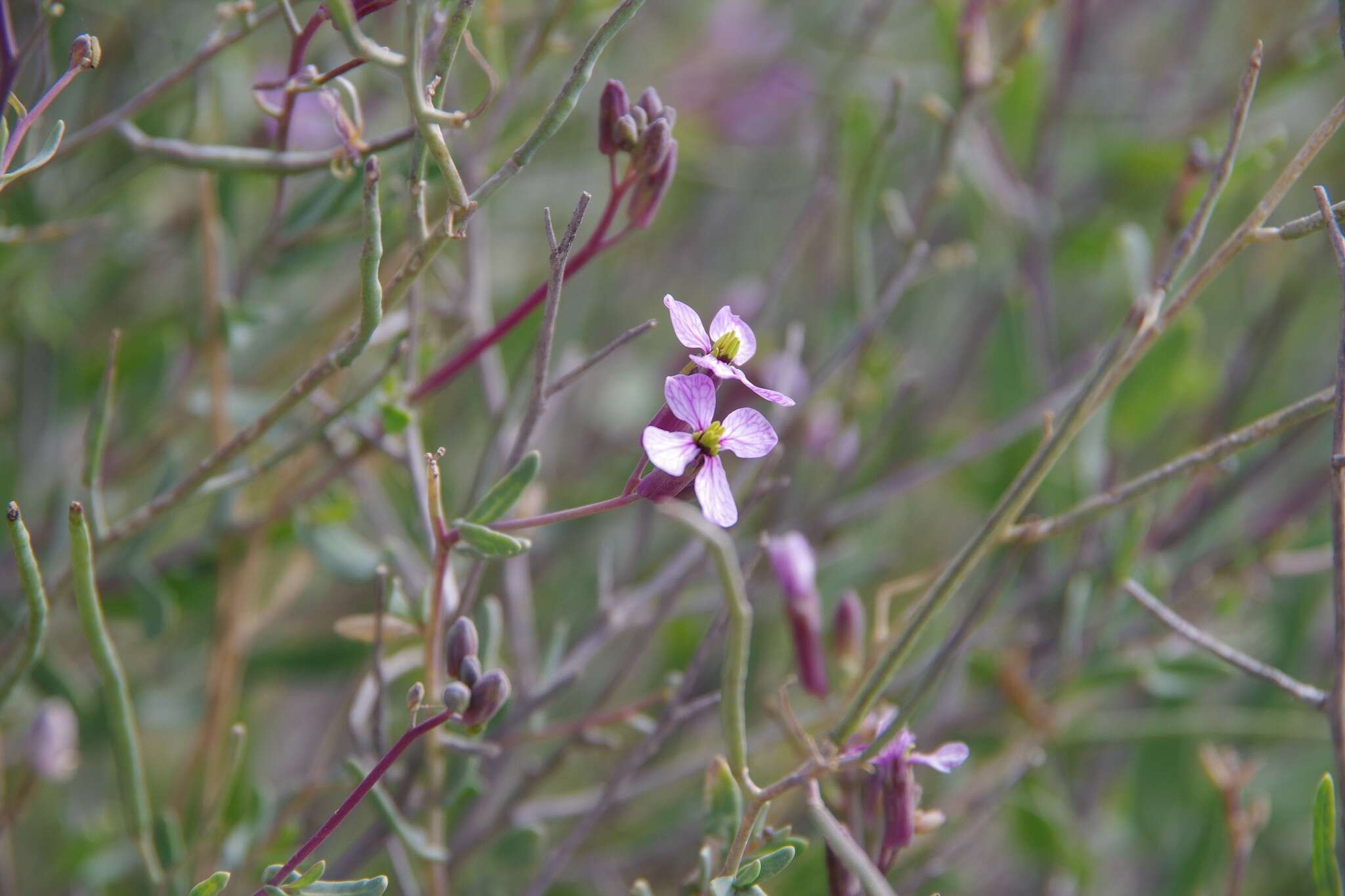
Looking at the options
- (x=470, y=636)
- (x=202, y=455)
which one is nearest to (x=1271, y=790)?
(x=470, y=636)

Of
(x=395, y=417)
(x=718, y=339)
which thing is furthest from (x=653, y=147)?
(x=395, y=417)

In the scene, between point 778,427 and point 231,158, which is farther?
point 778,427

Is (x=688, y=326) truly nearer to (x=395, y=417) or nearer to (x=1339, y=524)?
(x=395, y=417)

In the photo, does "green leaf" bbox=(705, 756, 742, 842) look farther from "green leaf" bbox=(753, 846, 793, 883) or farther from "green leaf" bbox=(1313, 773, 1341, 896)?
"green leaf" bbox=(1313, 773, 1341, 896)

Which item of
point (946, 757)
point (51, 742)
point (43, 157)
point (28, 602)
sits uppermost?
point (43, 157)

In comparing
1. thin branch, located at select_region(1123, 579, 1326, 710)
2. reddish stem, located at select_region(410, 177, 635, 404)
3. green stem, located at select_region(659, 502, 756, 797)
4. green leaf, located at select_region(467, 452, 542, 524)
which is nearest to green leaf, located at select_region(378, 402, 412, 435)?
reddish stem, located at select_region(410, 177, 635, 404)

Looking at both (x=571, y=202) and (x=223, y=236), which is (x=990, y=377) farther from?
(x=223, y=236)
